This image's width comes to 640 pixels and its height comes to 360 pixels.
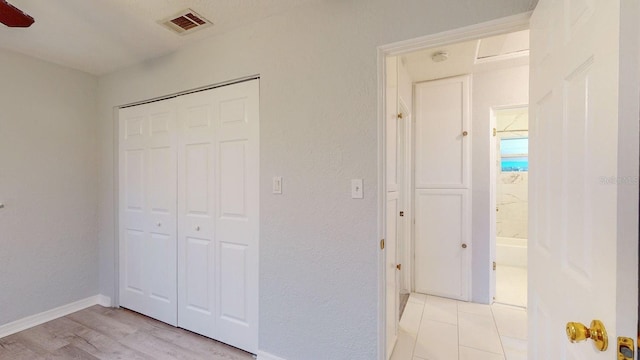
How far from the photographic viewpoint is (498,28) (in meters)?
1.34

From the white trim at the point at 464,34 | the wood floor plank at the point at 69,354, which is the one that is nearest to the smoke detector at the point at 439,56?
the white trim at the point at 464,34

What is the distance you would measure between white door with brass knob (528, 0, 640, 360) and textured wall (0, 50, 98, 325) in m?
3.65

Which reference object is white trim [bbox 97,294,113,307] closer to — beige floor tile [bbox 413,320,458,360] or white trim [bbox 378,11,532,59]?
beige floor tile [bbox 413,320,458,360]

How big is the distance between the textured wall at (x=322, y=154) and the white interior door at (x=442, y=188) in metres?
1.68

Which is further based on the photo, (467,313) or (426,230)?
(426,230)

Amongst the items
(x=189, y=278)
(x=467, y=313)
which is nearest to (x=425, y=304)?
(x=467, y=313)

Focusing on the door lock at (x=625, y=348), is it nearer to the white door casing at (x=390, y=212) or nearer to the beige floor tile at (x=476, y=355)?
the white door casing at (x=390, y=212)

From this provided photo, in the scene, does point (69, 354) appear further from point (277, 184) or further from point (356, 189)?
point (356, 189)

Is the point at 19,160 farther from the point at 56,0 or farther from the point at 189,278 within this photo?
the point at 189,278

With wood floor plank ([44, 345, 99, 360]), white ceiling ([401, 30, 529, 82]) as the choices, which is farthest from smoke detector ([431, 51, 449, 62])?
wood floor plank ([44, 345, 99, 360])

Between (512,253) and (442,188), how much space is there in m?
2.26

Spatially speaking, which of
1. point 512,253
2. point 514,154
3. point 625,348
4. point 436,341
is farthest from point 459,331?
point 514,154

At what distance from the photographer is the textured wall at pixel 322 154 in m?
1.57

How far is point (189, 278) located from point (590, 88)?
2606 mm
